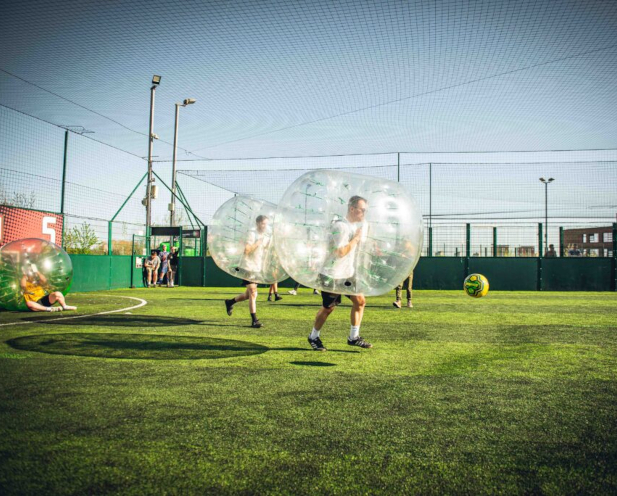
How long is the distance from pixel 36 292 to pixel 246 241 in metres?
4.54

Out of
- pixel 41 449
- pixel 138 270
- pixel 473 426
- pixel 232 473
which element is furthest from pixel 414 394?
pixel 138 270

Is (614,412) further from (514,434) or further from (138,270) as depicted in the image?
(138,270)

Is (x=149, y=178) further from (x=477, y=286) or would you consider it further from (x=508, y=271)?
(x=508, y=271)

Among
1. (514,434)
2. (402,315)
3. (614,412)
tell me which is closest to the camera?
(514,434)

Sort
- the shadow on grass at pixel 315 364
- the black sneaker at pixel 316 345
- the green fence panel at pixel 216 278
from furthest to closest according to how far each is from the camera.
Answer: the green fence panel at pixel 216 278 → the black sneaker at pixel 316 345 → the shadow on grass at pixel 315 364

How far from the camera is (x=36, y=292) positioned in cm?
884

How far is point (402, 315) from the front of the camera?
10125 mm

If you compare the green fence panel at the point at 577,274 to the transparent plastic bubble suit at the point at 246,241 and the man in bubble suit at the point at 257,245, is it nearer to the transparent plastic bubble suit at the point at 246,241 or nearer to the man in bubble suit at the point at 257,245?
the transparent plastic bubble suit at the point at 246,241

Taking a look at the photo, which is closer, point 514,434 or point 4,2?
point 514,434

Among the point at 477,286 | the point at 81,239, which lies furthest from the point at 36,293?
the point at 477,286

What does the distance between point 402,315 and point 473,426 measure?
691 centimetres

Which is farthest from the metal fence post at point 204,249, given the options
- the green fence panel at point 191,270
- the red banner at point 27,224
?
the red banner at point 27,224

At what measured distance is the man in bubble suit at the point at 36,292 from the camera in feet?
28.2

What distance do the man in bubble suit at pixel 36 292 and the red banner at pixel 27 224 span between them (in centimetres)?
364
